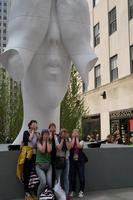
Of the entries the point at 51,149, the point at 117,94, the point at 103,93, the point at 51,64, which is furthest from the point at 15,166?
the point at 103,93

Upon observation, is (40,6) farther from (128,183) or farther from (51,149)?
(128,183)

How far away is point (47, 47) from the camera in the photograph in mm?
7895

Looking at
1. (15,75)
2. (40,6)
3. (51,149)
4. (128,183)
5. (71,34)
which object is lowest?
(128,183)

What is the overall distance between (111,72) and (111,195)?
1755 cm

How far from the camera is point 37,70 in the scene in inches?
310

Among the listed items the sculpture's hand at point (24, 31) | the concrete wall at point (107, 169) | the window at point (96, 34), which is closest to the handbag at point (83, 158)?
the concrete wall at point (107, 169)

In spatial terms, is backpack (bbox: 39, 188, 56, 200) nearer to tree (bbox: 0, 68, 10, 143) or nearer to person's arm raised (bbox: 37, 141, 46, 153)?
person's arm raised (bbox: 37, 141, 46, 153)

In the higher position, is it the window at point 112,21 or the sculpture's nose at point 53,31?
the window at point 112,21

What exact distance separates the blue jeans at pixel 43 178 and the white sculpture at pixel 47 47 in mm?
1921

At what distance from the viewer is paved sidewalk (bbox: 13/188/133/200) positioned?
260 inches

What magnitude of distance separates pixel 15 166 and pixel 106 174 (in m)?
2.11

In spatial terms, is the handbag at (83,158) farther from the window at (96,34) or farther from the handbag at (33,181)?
the window at (96,34)

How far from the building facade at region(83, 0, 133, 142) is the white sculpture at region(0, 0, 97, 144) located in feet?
43.6

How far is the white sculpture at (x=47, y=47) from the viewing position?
7473 millimetres
